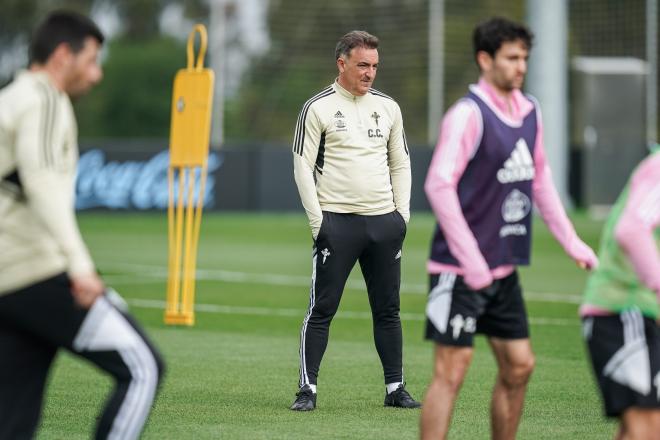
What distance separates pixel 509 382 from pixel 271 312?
8331mm

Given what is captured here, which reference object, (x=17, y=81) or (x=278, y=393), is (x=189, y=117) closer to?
(x=278, y=393)

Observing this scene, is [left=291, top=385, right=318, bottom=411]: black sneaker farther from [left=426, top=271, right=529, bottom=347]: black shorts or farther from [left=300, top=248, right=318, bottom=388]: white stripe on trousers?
[left=426, top=271, right=529, bottom=347]: black shorts

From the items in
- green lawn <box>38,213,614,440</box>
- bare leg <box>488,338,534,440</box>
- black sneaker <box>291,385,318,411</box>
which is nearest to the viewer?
bare leg <box>488,338,534,440</box>

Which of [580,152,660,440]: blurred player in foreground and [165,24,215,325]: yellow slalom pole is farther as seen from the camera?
[165,24,215,325]: yellow slalom pole

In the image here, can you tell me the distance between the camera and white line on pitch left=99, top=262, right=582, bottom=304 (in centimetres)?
1648

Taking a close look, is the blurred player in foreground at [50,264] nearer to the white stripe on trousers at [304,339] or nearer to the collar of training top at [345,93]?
the white stripe on trousers at [304,339]

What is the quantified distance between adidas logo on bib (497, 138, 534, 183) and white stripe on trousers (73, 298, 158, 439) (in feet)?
5.55

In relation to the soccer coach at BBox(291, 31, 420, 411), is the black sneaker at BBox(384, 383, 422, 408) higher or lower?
lower

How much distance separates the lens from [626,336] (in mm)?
5285

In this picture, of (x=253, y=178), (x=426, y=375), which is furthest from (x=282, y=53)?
(x=426, y=375)

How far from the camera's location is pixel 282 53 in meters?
41.1

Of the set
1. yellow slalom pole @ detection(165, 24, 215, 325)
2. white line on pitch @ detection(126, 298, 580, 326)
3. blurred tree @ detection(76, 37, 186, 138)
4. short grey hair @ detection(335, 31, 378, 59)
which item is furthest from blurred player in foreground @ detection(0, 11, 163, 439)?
blurred tree @ detection(76, 37, 186, 138)

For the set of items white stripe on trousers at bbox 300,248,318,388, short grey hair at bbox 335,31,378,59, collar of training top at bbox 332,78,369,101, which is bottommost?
white stripe on trousers at bbox 300,248,318,388

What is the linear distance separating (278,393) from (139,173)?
24.0m
